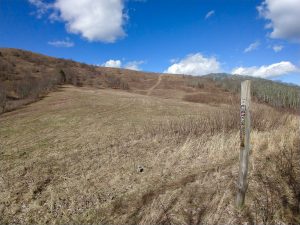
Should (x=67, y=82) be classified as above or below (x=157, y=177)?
above

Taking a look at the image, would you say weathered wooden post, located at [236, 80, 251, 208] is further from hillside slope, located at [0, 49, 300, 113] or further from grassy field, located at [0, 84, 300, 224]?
hillside slope, located at [0, 49, 300, 113]

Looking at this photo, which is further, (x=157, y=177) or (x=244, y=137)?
(x=157, y=177)

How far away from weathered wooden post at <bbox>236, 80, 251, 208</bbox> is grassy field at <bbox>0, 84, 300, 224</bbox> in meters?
0.36

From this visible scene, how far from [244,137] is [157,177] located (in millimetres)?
3247

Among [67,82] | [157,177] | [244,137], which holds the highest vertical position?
[67,82]

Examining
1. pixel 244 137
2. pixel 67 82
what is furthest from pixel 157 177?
pixel 67 82

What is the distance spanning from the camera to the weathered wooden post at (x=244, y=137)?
4945mm

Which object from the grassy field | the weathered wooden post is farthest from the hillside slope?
the weathered wooden post

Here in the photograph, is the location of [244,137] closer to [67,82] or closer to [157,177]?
[157,177]

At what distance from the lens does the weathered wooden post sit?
495 cm

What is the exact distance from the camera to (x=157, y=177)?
769 cm

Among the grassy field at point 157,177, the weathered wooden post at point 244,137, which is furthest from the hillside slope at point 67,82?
the weathered wooden post at point 244,137

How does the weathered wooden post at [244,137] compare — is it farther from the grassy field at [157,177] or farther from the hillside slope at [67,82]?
the hillside slope at [67,82]

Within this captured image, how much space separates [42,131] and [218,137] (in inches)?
433
